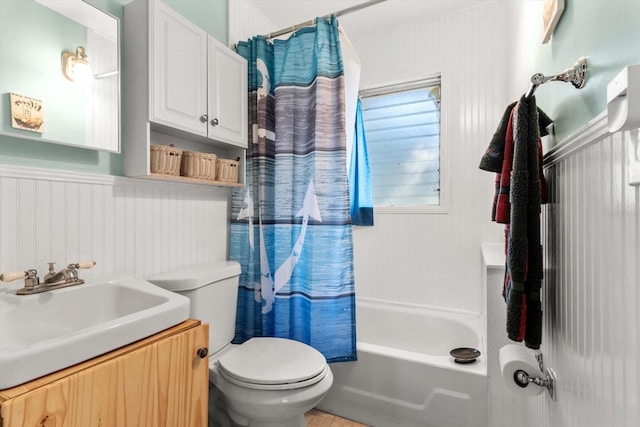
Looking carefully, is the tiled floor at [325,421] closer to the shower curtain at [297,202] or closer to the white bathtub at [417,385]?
the white bathtub at [417,385]

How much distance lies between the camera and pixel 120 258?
1416mm

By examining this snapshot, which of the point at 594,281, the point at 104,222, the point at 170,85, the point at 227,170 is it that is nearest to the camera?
the point at 594,281

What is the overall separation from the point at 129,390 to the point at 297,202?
1.16 metres

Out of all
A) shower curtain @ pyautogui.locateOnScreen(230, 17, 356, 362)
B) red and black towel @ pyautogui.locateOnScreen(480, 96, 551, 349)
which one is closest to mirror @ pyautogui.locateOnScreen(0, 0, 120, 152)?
shower curtain @ pyautogui.locateOnScreen(230, 17, 356, 362)

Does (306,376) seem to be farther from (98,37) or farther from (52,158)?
(98,37)

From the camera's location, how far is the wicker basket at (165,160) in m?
A: 1.43

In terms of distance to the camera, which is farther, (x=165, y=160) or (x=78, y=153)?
(x=165, y=160)

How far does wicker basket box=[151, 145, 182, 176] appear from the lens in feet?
4.70

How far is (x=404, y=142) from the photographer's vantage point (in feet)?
8.44

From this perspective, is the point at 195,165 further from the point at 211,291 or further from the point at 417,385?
the point at 417,385

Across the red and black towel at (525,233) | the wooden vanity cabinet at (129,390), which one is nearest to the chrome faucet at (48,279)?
the wooden vanity cabinet at (129,390)

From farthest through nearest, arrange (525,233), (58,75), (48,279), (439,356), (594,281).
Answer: (439,356), (58,75), (48,279), (525,233), (594,281)

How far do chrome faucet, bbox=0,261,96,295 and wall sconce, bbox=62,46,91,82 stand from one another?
68cm

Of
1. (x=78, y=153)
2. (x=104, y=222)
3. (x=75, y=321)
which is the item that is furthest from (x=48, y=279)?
(x=78, y=153)
